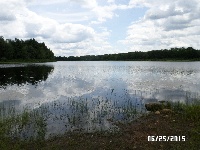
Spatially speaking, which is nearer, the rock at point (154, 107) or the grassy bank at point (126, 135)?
the grassy bank at point (126, 135)

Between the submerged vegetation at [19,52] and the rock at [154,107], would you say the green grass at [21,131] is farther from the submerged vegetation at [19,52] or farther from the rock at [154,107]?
the submerged vegetation at [19,52]

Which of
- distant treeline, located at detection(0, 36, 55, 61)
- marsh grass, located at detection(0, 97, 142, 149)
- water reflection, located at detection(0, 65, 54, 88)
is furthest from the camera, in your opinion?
distant treeline, located at detection(0, 36, 55, 61)

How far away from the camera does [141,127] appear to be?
16375 millimetres

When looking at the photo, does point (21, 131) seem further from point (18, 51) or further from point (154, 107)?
point (18, 51)

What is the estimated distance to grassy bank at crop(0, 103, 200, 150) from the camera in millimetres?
13180

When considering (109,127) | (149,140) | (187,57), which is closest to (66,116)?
(109,127)

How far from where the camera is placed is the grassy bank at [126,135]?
13180mm

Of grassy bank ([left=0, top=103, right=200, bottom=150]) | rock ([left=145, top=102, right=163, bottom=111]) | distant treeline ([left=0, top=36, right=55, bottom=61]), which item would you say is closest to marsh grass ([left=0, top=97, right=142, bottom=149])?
grassy bank ([left=0, top=103, right=200, bottom=150])

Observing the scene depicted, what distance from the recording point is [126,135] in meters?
14.9

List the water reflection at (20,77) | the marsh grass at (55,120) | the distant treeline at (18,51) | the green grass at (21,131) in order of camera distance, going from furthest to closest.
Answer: the distant treeline at (18,51), the water reflection at (20,77), the marsh grass at (55,120), the green grass at (21,131)

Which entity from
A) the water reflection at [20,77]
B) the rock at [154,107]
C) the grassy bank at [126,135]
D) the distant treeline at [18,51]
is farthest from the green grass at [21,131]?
the distant treeline at [18,51]

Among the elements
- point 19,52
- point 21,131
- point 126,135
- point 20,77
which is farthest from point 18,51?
point 126,135

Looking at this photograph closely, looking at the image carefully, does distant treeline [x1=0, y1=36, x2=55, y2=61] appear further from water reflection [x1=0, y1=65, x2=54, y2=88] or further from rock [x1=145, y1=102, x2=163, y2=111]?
rock [x1=145, y1=102, x2=163, y2=111]

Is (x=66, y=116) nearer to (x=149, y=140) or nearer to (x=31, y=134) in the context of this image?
(x=31, y=134)
